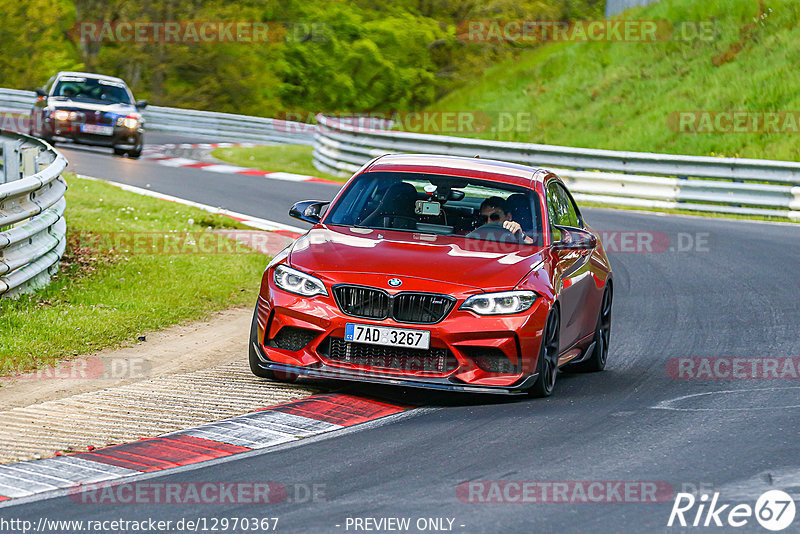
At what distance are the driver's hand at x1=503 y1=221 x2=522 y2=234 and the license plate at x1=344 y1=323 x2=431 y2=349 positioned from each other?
150 centimetres

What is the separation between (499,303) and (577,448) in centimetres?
129

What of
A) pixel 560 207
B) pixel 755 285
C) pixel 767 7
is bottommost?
pixel 755 285

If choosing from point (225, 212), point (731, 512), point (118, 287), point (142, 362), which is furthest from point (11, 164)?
point (731, 512)

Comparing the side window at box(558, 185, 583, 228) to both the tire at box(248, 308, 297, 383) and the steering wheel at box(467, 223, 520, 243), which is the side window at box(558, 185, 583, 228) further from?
the tire at box(248, 308, 297, 383)

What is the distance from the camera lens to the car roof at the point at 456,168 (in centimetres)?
909

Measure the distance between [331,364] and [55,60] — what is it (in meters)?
44.9

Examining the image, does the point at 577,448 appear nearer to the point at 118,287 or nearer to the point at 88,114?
the point at 118,287

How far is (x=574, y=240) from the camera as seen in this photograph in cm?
868

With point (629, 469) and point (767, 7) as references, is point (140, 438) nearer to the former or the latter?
point (629, 469)

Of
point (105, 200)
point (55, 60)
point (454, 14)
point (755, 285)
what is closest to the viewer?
point (755, 285)

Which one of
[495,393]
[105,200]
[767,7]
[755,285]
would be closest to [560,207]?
[495,393]

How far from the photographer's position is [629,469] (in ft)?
20.2

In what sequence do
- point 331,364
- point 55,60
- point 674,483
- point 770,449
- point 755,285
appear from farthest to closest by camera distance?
point 55,60
point 755,285
point 331,364
point 770,449
point 674,483

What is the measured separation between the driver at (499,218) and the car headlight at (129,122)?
59.7ft
